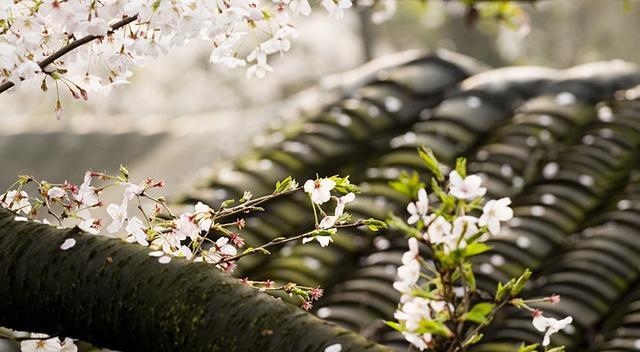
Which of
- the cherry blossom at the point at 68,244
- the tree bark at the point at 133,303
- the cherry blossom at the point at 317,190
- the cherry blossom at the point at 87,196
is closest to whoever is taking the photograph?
the tree bark at the point at 133,303

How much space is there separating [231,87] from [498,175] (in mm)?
18105

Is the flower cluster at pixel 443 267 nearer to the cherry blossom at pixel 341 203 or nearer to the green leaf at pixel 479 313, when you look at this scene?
the green leaf at pixel 479 313

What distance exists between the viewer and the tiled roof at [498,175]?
3.63 metres

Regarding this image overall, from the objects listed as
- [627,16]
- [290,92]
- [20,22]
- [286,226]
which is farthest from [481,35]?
[20,22]

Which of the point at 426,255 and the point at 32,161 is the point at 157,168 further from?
the point at 426,255

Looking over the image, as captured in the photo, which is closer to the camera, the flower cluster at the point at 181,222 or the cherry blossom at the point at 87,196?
the flower cluster at the point at 181,222

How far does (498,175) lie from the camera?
14.1ft

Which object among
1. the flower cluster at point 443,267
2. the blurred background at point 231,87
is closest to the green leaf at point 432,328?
the flower cluster at point 443,267

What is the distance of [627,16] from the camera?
87.0ft

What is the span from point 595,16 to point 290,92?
32.2 feet

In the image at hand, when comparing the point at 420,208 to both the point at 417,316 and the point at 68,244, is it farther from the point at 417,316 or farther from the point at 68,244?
the point at 68,244

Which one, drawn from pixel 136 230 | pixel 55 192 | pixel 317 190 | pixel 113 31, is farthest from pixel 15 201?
pixel 317 190

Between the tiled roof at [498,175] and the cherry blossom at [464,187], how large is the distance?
1784 millimetres

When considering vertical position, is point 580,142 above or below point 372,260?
→ above
